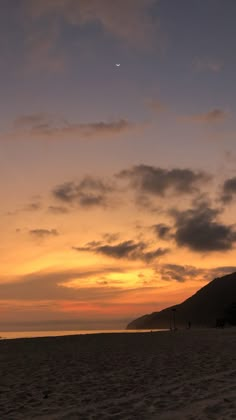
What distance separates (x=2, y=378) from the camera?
19875 millimetres

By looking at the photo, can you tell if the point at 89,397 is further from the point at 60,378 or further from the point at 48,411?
the point at 60,378

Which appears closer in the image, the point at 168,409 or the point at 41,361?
the point at 168,409

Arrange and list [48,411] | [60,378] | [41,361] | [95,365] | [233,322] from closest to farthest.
Answer: [48,411], [60,378], [95,365], [41,361], [233,322]

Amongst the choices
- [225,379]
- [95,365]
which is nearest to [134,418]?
[225,379]

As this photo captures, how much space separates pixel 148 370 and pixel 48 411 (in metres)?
8.25

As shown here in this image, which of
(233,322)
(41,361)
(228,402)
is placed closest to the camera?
(228,402)

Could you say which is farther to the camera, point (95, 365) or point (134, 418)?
point (95, 365)

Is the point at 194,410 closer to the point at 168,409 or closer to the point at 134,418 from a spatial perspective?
the point at 168,409

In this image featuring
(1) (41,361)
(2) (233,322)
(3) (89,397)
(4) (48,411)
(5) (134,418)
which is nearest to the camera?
(5) (134,418)

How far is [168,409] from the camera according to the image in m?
11.3

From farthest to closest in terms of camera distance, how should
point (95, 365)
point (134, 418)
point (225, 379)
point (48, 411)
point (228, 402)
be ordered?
point (95, 365)
point (225, 379)
point (48, 411)
point (228, 402)
point (134, 418)

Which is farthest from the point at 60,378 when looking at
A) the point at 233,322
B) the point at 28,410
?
the point at 233,322

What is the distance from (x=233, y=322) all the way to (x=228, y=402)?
102m

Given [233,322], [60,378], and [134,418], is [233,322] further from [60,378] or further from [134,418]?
[134,418]
